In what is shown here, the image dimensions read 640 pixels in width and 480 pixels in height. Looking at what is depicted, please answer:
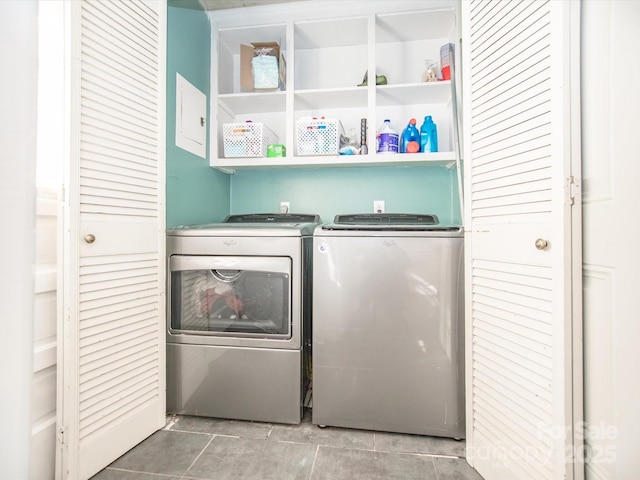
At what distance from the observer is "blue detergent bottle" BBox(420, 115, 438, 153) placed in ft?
6.25

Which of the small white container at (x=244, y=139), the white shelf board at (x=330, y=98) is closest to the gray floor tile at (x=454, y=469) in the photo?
the small white container at (x=244, y=139)

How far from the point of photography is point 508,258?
1.06 m

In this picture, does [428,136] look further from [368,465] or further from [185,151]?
[368,465]

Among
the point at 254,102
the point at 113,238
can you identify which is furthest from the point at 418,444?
the point at 254,102

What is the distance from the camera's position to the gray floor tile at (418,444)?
1.31 m

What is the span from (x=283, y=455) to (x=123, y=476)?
589mm

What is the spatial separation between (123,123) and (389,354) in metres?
1.48

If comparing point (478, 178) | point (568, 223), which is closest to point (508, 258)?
point (568, 223)

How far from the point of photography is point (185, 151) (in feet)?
5.77

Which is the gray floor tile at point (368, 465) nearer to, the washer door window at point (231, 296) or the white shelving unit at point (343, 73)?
the washer door window at point (231, 296)

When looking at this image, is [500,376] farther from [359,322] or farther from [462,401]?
[359,322]

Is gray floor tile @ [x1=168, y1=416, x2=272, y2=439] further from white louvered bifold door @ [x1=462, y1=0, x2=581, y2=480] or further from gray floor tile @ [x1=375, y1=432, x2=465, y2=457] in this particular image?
white louvered bifold door @ [x1=462, y1=0, x2=581, y2=480]

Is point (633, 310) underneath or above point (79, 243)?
underneath

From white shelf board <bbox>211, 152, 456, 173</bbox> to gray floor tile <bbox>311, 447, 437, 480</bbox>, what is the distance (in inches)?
58.4
